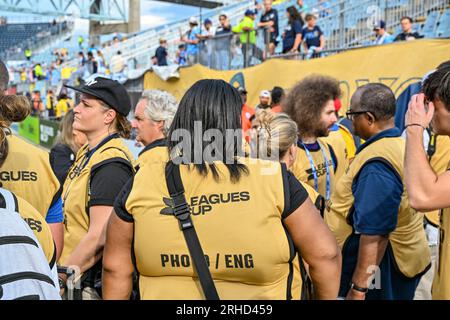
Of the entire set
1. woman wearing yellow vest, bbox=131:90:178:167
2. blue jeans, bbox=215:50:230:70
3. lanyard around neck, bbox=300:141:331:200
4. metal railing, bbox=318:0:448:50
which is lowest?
lanyard around neck, bbox=300:141:331:200

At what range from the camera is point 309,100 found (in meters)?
3.71

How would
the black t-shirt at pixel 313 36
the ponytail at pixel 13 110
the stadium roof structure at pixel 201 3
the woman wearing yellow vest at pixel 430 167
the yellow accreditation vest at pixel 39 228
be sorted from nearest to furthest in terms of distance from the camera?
the yellow accreditation vest at pixel 39 228 → the woman wearing yellow vest at pixel 430 167 → the ponytail at pixel 13 110 → the black t-shirt at pixel 313 36 → the stadium roof structure at pixel 201 3

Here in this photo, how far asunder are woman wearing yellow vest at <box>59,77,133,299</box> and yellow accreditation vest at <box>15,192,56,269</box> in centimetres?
88

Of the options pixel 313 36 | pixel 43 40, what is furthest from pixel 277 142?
pixel 43 40

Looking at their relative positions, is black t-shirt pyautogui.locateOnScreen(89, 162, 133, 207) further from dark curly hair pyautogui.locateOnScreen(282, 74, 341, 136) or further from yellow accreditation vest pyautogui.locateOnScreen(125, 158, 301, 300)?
dark curly hair pyautogui.locateOnScreen(282, 74, 341, 136)

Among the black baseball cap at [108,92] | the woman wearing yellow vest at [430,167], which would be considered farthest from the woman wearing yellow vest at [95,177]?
the woman wearing yellow vest at [430,167]

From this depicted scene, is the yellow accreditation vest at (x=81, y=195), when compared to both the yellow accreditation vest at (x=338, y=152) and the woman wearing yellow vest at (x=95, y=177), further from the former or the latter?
the yellow accreditation vest at (x=338, y=152)

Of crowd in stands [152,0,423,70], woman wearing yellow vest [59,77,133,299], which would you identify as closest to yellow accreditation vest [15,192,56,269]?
woman wearing yellow vest [59,77,133,299]

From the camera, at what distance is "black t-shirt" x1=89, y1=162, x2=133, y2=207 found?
8.62ft

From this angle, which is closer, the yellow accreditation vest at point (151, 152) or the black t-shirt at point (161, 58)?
the yellow accreditation vest at point (151, 152)

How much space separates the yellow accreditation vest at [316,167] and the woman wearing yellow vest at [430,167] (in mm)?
948

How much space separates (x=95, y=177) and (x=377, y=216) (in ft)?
5.35

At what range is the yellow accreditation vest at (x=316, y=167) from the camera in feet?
10.8

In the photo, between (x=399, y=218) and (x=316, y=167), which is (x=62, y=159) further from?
A: (x=399, y=218)
